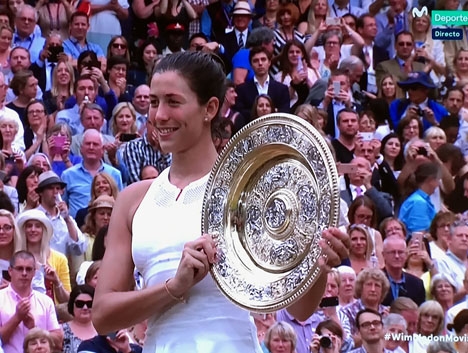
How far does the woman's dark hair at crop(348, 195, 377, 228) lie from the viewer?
33.1ft

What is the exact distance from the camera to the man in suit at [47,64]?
37.3 ft

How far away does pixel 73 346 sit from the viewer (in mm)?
7906

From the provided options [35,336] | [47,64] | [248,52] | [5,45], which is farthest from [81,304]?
[248,52]

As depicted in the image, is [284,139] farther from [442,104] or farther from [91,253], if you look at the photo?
[442,104]

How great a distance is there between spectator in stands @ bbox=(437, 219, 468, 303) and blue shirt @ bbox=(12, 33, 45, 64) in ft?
12.8

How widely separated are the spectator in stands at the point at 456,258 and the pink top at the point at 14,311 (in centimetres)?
308

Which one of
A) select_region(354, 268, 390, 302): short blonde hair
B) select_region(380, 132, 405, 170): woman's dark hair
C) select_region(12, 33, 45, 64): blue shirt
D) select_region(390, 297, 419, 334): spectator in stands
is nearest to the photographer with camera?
select_region(354, 268, 390, 302): short blonde hair

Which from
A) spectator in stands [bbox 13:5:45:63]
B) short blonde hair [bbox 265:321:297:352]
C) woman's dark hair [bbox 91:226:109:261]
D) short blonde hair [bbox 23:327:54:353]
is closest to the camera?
short blonde hair [bbox 23:327:54:353]

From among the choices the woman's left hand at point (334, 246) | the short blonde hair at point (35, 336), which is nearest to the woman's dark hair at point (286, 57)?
the short blonde hair at point (35, 336)

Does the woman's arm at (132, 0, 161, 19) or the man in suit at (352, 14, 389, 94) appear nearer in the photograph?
the woman's arm at (132, 0, 161, 19)

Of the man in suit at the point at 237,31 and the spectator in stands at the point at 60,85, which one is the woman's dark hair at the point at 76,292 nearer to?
the spectator in stands at the point at 60,85

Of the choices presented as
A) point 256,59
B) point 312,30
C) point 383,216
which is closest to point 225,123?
point 383,216

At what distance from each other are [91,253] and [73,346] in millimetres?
1259

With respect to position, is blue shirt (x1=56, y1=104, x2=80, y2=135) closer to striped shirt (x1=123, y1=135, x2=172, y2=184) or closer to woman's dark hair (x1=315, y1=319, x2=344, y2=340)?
striped shirt (x1=123, y1=135, x2=172, y2=184)
